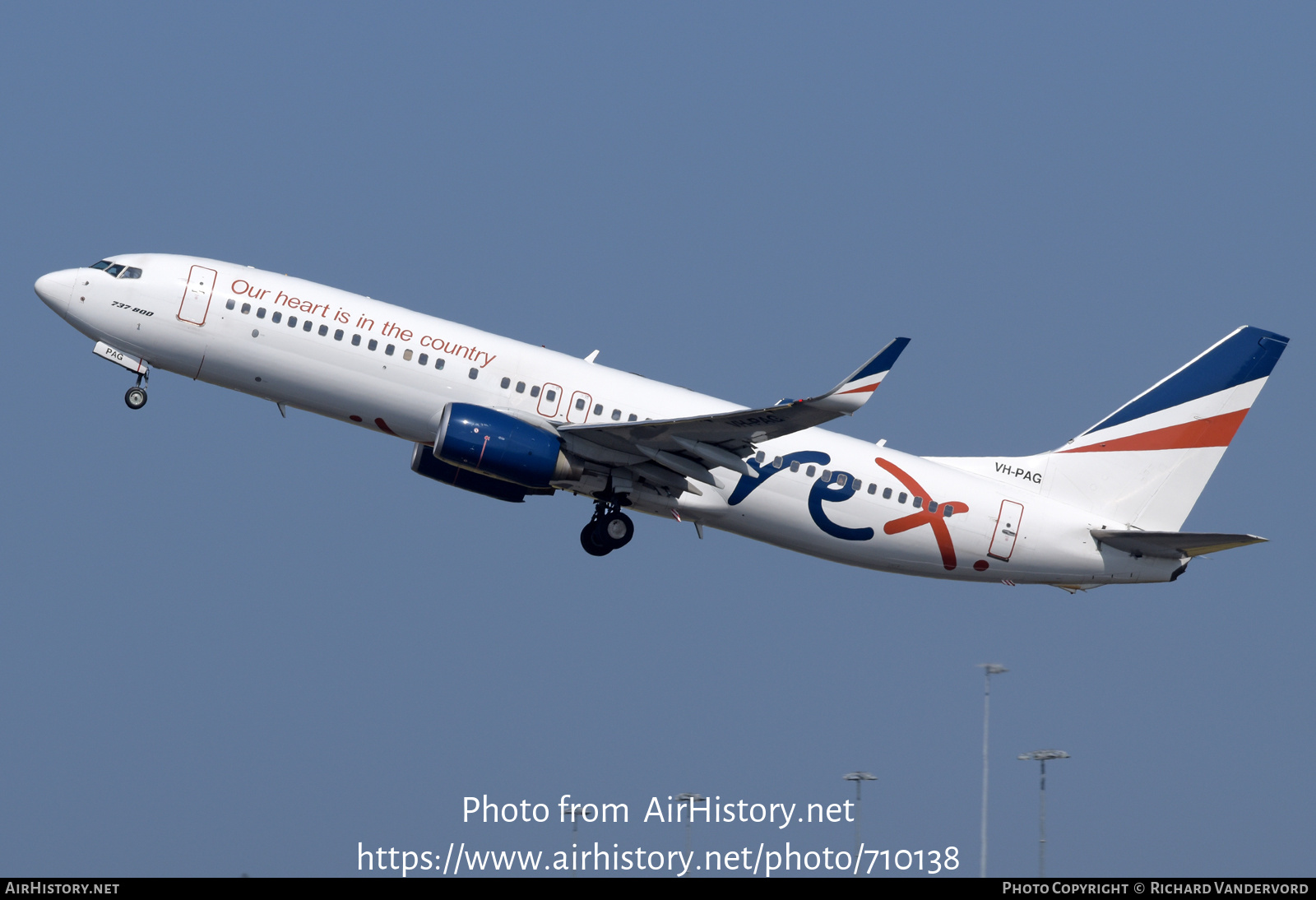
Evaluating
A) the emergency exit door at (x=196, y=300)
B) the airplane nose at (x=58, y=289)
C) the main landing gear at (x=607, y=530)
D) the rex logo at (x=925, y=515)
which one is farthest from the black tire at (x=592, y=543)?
the airplane nose at (x=58, y=289)

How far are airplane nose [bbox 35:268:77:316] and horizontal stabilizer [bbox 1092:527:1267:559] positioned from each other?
27065mm

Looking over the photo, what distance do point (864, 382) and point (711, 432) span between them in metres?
4.71

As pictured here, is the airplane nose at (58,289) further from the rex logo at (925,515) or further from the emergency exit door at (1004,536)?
the emergency exit door at (1004,536)

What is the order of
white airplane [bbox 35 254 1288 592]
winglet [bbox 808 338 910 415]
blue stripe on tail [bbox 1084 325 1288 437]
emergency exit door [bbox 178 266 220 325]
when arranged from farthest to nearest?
blue stripe on tail [bbox 1084 325 1288 437] < emergency exit door [bbox 178 266 220 325] < white airplane [bbox 35 254 1288 592] < winglet [bbox 808 338 910 415]

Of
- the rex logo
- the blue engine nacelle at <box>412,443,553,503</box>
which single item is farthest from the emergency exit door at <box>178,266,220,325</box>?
the rex logo

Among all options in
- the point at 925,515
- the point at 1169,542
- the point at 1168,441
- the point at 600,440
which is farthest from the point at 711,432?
the point at 1168,441

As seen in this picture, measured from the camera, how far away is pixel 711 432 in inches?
1361

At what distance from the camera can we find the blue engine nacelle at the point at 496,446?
3425 cm

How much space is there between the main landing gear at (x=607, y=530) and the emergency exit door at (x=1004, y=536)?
9482mm

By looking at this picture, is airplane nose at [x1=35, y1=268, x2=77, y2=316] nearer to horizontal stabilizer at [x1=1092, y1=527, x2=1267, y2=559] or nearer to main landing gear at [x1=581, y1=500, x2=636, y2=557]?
main landing gear at [x1=581, y1=500, x2=636, y2=557]

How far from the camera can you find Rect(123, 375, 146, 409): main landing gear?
3709 cm

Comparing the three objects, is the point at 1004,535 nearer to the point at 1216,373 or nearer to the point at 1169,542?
the point at 1169,542

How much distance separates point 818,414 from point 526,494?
9.10m

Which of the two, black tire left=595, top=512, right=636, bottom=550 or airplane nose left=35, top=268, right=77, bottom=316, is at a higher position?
airplane nose left=35, top=268, right=77, bottom=316
